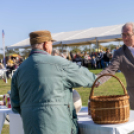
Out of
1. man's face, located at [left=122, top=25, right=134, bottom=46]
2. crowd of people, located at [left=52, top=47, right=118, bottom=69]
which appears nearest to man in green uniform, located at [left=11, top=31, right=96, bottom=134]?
man's face, located at [left=122, top=25, right=134, bottom=46]

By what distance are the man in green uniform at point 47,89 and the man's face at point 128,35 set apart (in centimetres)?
101

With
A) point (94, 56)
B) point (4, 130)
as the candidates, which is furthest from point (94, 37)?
point (4, 130)

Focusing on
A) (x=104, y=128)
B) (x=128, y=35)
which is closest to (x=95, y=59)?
(x=128, y=35)

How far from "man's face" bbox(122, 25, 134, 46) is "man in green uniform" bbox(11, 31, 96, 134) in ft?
3.31

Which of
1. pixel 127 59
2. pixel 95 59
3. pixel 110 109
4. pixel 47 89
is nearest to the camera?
pixel 47 89

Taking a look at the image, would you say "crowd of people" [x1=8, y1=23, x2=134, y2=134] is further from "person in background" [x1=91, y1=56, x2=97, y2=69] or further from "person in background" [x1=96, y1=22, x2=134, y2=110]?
"person in background" [x1=91, y1=56, x2=97, y2=69]

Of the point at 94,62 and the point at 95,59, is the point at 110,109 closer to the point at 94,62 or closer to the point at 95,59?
the point at 94,62

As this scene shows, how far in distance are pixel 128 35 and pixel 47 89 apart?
4.42 ft

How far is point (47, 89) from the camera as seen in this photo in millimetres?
1960

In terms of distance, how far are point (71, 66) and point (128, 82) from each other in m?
1.07

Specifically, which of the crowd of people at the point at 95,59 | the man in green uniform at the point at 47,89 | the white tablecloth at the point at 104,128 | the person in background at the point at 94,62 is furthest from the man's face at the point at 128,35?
the person in background at the point at 94,62

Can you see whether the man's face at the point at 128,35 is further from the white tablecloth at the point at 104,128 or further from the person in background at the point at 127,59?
the white tablecloth at the point at 104,128

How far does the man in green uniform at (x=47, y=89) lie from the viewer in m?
1.96

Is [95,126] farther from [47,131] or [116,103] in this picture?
[47,131]
